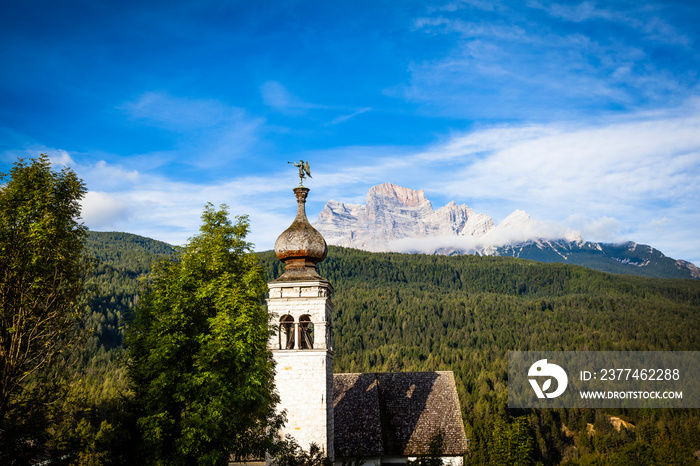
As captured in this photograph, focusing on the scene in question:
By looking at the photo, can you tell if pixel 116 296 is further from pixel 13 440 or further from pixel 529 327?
pixel 13 440

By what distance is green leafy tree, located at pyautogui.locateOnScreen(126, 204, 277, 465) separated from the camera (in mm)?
18547

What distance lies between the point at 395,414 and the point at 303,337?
12332mm

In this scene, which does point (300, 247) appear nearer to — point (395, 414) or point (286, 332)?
point (286, 332)

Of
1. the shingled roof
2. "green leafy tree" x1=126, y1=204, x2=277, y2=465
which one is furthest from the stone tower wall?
the shingled roof

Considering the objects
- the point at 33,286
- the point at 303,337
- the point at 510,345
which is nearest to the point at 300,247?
the point at 303,337

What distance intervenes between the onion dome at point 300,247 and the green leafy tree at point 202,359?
5608 millimetres

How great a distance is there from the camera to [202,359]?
1912 cm

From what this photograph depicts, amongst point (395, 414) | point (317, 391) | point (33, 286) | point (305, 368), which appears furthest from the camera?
point (395, 414)

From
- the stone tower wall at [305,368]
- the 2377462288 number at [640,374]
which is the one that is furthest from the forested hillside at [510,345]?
the stone tower wall at [305,368]

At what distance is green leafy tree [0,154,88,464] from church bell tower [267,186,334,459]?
28.6 feet

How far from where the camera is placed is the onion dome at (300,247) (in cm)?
2691

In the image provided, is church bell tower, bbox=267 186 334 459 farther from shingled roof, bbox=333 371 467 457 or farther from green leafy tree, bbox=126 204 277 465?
shingled roof, bbox=333 371 467 457

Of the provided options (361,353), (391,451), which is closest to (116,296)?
(361,353)

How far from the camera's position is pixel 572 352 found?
152375 mm
